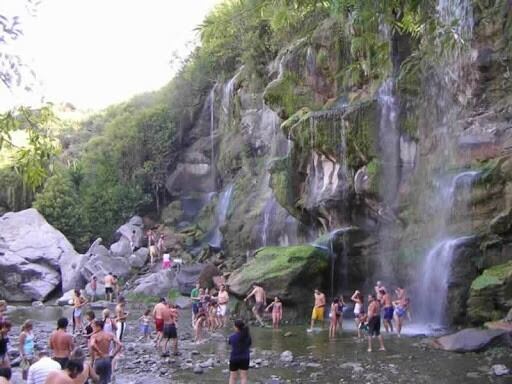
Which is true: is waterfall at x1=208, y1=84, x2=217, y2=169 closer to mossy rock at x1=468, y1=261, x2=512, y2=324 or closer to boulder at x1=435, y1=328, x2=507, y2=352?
mossy rock at x1=468, y1=261, x2=512, y2=324

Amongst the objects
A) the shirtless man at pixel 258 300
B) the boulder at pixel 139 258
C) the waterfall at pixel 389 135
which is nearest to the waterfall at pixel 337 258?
the waterfall at pixel 389 135

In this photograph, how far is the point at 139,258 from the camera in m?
35.8

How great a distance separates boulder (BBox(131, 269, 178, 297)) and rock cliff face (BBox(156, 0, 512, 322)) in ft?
9.37

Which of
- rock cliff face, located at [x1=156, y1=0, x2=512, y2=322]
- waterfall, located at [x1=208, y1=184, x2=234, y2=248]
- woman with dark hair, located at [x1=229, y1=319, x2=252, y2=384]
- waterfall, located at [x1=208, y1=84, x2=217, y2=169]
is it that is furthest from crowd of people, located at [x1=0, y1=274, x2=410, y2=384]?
waterfall, located at [x1=208, y1=84, x2=217, y2=169]

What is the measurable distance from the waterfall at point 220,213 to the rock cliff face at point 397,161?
3.79m

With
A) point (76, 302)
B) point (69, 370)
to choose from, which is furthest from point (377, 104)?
point (69, 370)

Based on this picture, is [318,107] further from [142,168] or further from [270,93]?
[142,168]

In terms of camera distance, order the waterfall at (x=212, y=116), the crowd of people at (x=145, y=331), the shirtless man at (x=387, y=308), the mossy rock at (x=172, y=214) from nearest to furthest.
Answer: the crowd of people at (x=145, y=331), the shirtless man at (x=387, y=308), the mossy rock at (x=172, y=214), the waterfall at (x=212, y=116)

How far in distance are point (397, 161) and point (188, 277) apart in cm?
1174

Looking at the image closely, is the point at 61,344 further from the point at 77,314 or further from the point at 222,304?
the point at 222,304

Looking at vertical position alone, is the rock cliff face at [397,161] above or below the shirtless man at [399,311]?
above

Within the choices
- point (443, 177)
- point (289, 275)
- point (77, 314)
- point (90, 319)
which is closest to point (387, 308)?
→ point (289, 275)

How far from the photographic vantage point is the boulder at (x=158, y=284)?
98.6ft

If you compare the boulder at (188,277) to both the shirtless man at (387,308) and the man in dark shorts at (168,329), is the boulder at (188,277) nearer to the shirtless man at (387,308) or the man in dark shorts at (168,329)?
the shirtless man at (387,308)
